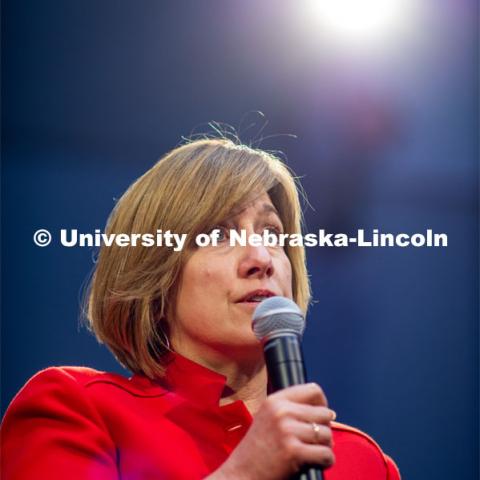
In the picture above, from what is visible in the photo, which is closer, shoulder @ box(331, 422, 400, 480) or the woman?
the woman

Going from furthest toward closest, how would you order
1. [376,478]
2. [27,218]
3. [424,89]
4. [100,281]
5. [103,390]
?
[424,89] < [27,218] < [100,281] < [376,478] < [103,390]

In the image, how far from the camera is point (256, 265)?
1.35 m

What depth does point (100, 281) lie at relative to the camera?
1.54m

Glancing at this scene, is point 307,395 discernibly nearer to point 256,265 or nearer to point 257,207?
point 256,265

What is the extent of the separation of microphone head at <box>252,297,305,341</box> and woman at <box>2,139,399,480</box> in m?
0.16

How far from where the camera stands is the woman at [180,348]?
1.21 m

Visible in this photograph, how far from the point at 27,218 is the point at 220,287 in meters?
0.74

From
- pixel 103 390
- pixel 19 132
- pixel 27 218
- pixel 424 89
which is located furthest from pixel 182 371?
pixel 424 89

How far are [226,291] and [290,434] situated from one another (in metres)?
0.45

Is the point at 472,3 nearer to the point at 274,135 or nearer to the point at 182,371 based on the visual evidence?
the point at 274,135

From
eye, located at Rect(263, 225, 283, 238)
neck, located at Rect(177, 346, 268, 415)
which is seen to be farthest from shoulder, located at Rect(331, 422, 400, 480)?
eye, located at Rect(263, 225, 283, 238)

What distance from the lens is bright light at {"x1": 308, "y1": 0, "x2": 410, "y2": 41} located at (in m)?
2.19

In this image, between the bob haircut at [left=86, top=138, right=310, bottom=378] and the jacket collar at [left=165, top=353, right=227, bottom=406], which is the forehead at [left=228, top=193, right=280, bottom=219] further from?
the jacket collar at [left=165, top=353, right=227, bottom=406]

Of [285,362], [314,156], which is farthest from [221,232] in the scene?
[314,156]
